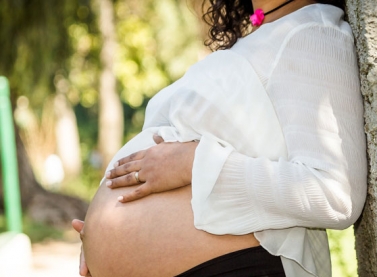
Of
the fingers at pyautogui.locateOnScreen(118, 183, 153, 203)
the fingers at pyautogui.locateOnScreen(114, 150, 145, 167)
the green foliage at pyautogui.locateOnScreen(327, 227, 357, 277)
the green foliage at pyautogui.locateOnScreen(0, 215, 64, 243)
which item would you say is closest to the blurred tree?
the green foliage at pyautogui.locateOnScreen(0, 215, 64, 243)

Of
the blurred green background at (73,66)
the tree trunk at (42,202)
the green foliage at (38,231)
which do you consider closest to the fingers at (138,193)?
the blurred green background at (73,66)

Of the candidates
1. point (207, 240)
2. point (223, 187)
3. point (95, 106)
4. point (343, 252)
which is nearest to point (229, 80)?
point (223, 187)

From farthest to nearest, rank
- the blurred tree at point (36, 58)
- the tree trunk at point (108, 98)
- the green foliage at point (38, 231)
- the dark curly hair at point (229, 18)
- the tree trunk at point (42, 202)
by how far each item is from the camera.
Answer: the tree trunk at point (108, 98), the tree trunk at point (42, 202), the blurred tree at point (36, 58), the green foliage at point (38, 231), the dark curly hair at point (229, 18)

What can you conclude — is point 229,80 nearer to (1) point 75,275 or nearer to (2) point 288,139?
(2) point 288,139

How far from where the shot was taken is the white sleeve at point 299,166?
174 cm

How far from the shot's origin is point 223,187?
1775 mm

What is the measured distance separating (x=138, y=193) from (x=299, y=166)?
48 cm

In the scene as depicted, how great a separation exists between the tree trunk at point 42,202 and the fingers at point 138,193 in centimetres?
764

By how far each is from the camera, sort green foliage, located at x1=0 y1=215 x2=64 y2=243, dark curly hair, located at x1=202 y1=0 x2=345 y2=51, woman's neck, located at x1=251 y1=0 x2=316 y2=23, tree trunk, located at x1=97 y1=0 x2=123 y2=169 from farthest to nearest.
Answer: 1. tree trunk, located at x1=97 y1=0 x2=123 y2=169
2. green foliage, located at x1=0 y1=215 x2=64 y2=243
3. dark curly hair, located at x1=202 y1=0 x2=345 y2=51
4. woman's neck, located at x1=251 y1=0 x2=316 y2=23

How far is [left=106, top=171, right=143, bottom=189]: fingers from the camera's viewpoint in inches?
77.4

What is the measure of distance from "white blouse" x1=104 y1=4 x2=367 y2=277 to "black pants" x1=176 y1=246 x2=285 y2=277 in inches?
1.0

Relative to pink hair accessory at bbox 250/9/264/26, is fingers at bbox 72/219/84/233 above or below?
below

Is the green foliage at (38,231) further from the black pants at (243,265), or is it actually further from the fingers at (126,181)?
the black pants at (243,265)

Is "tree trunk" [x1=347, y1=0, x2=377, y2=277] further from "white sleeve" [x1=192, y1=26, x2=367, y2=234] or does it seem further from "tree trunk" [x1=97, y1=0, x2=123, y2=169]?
"tree trunk" [x1=97, y1=0, x2=123, y2=169]
